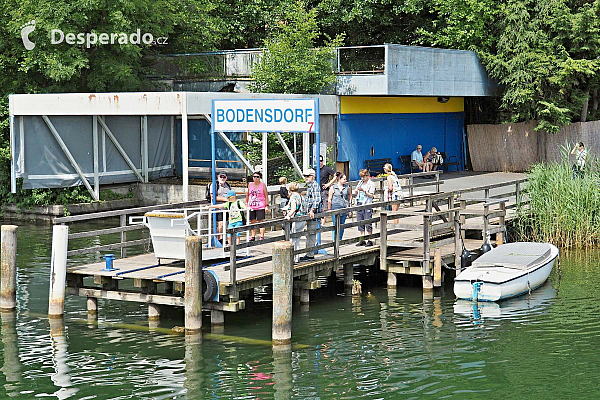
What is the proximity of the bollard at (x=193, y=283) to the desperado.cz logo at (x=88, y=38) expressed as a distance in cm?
1877

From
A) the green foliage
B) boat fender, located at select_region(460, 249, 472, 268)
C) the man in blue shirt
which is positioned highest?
the green foliage

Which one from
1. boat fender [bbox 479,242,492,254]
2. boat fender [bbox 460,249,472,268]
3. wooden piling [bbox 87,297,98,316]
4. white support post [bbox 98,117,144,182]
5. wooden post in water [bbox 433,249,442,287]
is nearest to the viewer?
wooden piling [bbox 87,297,98,316]

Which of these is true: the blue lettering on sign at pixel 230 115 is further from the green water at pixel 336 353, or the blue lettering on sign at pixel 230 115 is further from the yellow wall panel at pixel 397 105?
the yellow wall panel at pixel 397 105

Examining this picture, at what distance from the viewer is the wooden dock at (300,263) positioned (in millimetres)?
14703

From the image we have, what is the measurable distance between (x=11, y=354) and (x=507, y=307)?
882 centimetres

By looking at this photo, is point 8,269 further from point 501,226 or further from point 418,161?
point 418,161

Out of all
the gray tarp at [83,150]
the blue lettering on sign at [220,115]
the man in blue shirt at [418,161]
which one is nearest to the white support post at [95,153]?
the gray tarp at [83,150]

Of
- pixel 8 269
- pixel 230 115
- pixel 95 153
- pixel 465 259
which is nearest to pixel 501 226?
pixel 465 259

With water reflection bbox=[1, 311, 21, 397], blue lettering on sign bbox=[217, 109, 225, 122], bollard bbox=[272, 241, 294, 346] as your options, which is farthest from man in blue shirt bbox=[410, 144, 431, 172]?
bollard bbox=[272, 241, 294, 346]

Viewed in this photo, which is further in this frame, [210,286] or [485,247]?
[485,247]

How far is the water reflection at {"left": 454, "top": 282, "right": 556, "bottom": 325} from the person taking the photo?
16.1 m

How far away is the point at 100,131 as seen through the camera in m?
29.7

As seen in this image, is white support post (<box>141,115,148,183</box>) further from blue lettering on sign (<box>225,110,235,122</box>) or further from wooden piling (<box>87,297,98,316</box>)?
wooden piling (<box>87,297,98,316</box>)

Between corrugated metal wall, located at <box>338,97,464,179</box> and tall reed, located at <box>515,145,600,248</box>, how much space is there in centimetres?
981
